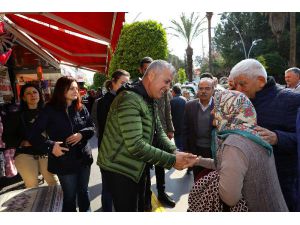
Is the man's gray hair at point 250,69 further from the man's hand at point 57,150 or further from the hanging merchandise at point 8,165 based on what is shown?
the hanging merchandise at point 8,165

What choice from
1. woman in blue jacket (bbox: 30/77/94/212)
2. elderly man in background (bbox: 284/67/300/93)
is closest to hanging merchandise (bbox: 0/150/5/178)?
woman in blue jacket (bbox: 30/77/94/212)

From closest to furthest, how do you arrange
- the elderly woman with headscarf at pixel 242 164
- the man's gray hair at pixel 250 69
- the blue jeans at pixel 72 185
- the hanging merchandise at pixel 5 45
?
1. the elderly woman with headscarf at pixel 242 164
2. the man's gray hair at pixel 250 69
3. the blue jeans at pixel 72 185
4. the hanging merchandise at pixel 5 45

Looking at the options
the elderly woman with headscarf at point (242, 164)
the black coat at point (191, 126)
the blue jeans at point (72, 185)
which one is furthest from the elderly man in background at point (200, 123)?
the elderly woman with headscarf at point (242, 164)

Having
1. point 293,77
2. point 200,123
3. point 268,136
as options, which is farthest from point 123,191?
point 293,77

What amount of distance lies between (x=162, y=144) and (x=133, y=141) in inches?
27.4

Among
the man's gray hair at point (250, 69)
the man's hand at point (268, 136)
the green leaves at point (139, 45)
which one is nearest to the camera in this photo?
the man's hand at point (268, 136)

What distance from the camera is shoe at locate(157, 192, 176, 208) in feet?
14.9

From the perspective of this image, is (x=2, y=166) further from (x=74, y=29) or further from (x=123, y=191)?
(x=123, y=191)

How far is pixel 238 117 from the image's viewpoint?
1910 millimetres

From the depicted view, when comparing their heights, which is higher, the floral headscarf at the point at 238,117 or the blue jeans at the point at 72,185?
the floral headscarf at the point at 238,117

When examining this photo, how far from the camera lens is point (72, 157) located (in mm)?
3115

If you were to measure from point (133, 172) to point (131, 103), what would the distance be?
550 millimetres

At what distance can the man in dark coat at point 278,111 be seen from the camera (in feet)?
7.83
